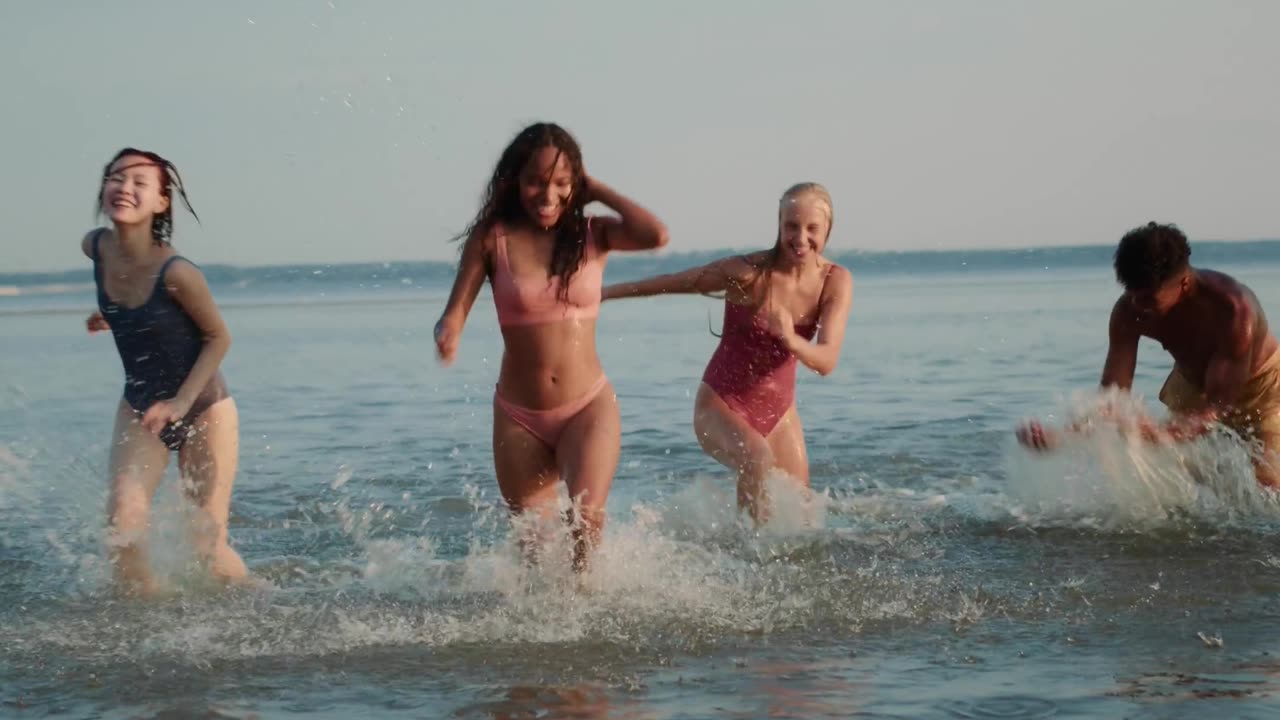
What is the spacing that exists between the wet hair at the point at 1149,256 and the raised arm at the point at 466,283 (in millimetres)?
3066

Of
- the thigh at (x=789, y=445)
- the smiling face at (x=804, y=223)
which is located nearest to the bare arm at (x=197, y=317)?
the smiling face at (x=804, y=223)

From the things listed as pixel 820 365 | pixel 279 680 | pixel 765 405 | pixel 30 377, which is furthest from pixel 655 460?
pixel 30 377

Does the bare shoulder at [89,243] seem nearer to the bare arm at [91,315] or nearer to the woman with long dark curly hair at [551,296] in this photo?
the bare arm at [91,315]

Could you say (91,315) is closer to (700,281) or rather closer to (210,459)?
(210,459)

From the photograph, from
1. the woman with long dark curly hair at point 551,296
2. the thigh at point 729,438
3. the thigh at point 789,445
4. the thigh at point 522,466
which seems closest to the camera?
the woman with long dark curly hair at point 551,296

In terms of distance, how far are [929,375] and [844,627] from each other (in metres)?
9.81

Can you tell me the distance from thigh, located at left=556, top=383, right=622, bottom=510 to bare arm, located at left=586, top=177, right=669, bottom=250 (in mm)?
559

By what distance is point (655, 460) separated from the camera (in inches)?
421

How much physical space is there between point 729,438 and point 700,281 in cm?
74

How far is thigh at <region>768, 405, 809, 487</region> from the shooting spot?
7.61 metres

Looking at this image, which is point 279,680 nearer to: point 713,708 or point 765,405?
point 713,708

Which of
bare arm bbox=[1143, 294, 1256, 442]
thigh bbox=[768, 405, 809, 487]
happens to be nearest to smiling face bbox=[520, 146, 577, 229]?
thigh bbox=[768, 405, 809, 487]

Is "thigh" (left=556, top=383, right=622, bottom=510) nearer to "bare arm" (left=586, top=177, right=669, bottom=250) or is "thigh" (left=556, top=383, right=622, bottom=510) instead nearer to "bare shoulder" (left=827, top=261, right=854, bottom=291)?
"bare arm" (left=586, top=177, right=669, bottom=250)

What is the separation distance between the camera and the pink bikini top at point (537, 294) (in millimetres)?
5715
